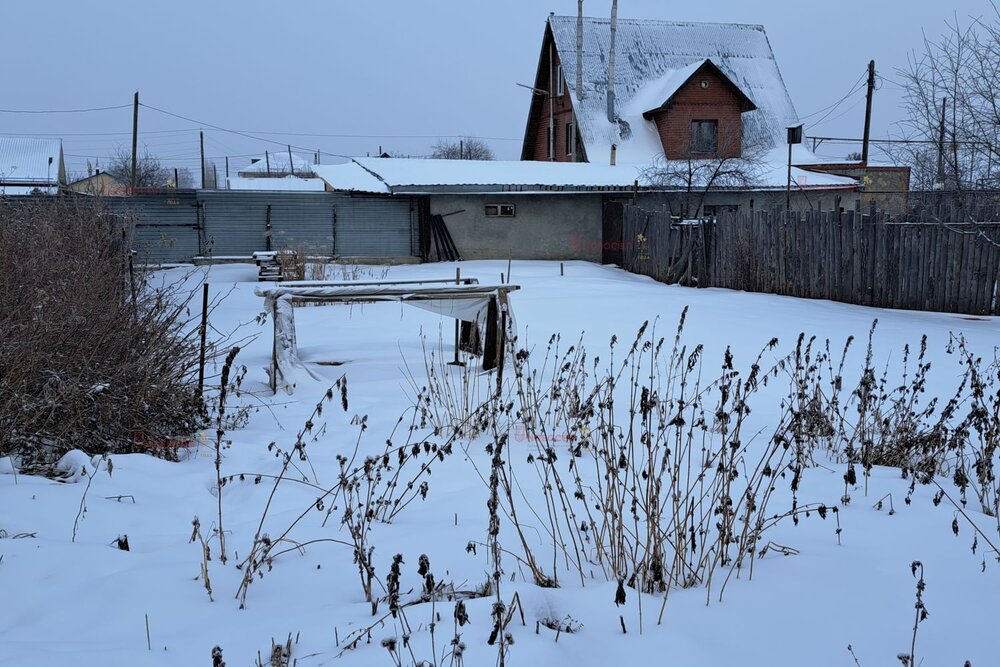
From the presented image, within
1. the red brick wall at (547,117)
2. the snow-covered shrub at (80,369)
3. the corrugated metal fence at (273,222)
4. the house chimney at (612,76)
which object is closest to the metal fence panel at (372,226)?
the corrugated metal fence at (273,222)

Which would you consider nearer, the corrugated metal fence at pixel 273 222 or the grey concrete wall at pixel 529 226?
the corrugated metal fence at pixel 273 222

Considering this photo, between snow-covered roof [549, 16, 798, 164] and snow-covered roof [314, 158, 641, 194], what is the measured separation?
240 cm

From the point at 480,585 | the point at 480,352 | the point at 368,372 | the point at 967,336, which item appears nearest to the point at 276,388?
the point at 368,372

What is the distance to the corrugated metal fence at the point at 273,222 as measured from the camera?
2367 centimetres

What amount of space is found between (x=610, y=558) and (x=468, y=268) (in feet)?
60.4

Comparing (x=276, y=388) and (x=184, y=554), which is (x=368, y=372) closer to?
(x=276, y=388)

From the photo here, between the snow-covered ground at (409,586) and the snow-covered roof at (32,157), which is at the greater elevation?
the snow-covered roof at (32,157)

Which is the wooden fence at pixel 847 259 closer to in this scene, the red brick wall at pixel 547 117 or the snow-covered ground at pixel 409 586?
the snow-covered ground at pixel 409 586

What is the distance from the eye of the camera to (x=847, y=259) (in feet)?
46.1

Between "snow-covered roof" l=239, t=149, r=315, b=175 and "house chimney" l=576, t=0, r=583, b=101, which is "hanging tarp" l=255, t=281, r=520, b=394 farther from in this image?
"snow-covered roof" l=239, t=149, r=315, b=175

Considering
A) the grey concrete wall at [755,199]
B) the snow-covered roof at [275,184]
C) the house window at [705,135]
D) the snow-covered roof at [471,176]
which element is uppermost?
the house window at [705,135]

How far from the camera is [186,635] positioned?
2805mm

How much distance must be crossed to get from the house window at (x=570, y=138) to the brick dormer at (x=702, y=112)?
2461 mm

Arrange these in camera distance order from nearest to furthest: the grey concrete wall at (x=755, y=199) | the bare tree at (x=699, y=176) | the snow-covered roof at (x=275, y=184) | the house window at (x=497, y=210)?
the bare tree at (x=699, y=176), the grey concrete wall at (x=755, y=199), the house window at (x=497, y=210), the snow-covered roof at (x=275, y=184)
